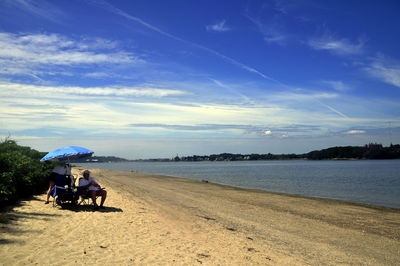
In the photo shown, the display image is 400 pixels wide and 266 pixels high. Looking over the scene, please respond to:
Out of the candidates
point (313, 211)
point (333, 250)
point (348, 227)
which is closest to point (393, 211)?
point (313, 211)

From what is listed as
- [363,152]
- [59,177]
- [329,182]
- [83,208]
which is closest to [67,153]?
[59,177]

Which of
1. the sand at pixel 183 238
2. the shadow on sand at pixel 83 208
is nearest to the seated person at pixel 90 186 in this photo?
the shadow on sand at pixel 83 208

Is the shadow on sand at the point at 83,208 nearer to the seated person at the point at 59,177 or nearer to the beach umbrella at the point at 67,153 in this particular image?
the seated person at the point at 59,177

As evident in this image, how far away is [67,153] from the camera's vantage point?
1152 cm

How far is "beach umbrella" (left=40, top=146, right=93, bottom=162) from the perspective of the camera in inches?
451

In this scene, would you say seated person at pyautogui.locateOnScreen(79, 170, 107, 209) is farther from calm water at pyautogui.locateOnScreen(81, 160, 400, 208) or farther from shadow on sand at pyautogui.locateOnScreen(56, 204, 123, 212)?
calm water at pyautogui.locateOnScreen(81, 160, 400, 208)

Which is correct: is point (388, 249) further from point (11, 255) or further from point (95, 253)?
point (11, 255)

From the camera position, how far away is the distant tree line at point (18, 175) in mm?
9953

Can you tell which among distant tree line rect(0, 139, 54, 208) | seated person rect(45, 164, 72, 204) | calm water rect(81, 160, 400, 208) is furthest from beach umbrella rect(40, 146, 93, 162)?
calm water rect(81, 160, 400, 208)

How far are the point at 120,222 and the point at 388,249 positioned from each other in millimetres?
7571

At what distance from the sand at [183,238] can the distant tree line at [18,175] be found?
0.59 metres

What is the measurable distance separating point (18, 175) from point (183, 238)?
7.46 m

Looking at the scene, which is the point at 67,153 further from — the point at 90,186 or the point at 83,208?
the point at 83,208

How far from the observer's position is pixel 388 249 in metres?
8.99
